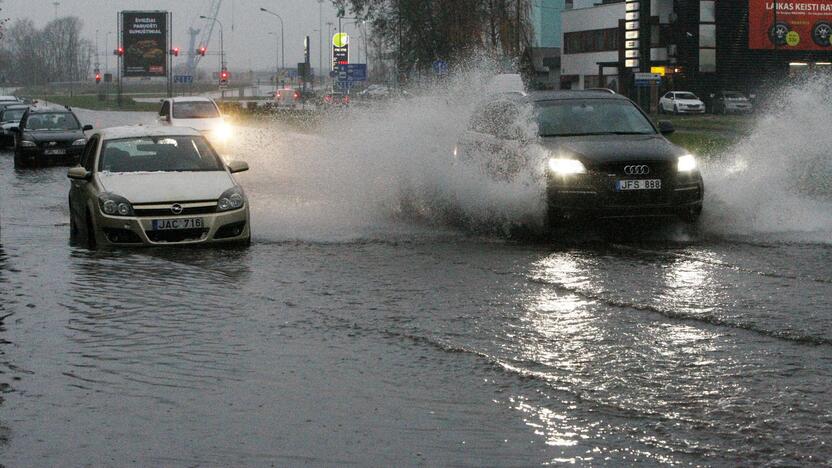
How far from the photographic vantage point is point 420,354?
25.8ft

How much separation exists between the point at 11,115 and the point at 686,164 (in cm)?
3329

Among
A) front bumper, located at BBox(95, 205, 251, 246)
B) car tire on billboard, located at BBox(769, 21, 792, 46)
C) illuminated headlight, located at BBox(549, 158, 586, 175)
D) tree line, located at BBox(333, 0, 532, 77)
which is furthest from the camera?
car tire on billboard, located at BBox(769, 21, 792, 46)

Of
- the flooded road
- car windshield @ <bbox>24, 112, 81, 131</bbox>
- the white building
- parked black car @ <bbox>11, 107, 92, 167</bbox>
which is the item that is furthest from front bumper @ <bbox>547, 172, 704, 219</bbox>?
the white building

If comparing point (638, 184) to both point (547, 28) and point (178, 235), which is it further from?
point (547, 28)

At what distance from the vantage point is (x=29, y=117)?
3338cm

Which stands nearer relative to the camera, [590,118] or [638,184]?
[638,184]

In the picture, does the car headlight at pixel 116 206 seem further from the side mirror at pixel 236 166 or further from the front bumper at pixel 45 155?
the front bumper at pixel 45 155

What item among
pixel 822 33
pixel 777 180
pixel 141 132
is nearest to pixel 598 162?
pixel 777 180

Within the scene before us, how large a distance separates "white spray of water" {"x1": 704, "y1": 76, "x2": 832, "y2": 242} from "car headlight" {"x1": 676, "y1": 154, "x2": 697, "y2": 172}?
0.92 meters

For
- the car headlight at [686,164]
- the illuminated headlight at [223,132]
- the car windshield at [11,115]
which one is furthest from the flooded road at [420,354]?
the car windshield at [11,115]

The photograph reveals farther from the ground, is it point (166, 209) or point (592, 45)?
point (592, 45)

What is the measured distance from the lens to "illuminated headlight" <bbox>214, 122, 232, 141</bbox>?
3446 cm

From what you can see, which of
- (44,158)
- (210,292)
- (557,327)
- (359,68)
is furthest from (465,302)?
(359,68)

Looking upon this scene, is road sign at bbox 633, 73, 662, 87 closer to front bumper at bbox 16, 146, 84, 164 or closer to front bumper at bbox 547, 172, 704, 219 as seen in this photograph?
front bumper at bbox 16, 146, 84, 164
